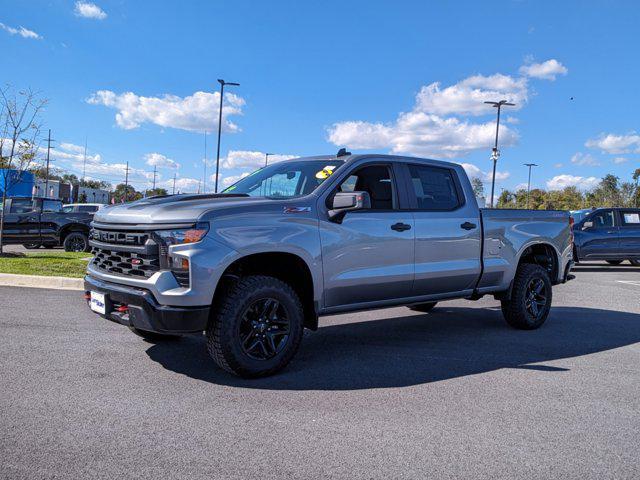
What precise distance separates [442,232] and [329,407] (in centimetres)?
254

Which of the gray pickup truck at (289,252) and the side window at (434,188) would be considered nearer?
the gray pickup truck at (289,252)

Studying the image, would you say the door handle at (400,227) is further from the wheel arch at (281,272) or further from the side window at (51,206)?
the side window at (51,206)

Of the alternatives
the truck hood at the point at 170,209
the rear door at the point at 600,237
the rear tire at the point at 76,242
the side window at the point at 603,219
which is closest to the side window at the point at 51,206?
the rear tire at the point at 76,242

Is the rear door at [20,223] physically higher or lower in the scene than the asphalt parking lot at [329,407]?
higher

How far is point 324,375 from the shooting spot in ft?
15.1

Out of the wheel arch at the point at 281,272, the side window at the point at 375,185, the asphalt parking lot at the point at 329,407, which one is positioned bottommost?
the asphalt parking lot at the point at 329,407

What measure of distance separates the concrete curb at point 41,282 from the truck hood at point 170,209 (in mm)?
4539

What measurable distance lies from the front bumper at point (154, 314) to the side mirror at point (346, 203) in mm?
1397

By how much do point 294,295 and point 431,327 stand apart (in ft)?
9.36

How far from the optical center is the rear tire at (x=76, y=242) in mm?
15430

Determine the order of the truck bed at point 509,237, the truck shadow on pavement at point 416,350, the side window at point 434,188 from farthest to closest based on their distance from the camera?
1. the truck bed at point 509,237
2. the side window at point 434,188
3. the truck shadow on pavement at point 416,350

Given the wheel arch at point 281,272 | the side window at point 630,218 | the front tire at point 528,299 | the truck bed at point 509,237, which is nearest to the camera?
the wheel arch at point 281,272

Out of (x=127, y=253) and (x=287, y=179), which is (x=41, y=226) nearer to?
(x=287, y=179)

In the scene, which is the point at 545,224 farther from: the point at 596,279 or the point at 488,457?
the point at 596,279
